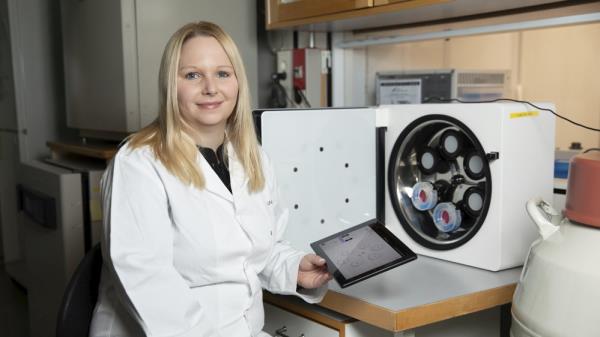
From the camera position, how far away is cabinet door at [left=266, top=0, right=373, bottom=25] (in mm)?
1863

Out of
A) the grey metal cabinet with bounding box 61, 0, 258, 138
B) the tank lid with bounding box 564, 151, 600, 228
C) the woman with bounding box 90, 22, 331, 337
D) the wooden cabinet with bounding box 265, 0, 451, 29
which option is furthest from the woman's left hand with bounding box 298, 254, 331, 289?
the grey metal cabinet with bounding box 61, 0, 258, 138

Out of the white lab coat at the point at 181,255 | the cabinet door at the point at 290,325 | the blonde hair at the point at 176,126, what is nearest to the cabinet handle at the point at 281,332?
the cabinet door at the point at 290,325

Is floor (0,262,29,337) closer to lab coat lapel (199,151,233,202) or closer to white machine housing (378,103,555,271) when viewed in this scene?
lab coat lapel (199,151,233,202)

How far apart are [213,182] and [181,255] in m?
0.17

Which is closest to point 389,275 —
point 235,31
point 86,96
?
point 235,31

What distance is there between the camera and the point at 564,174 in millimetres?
1798

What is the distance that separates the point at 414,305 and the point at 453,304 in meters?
0.10

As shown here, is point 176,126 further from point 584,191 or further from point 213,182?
point 584,191

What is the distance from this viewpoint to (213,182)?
130 centimetres

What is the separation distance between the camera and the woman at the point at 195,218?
3.87 ft

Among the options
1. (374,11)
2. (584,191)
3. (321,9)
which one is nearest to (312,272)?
(584,191)

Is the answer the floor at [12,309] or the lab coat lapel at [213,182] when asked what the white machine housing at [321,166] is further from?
the floor at [12,309]

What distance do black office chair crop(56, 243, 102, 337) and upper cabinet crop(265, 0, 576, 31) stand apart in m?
1.04

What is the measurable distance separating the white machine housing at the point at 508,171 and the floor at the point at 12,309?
226 cm
